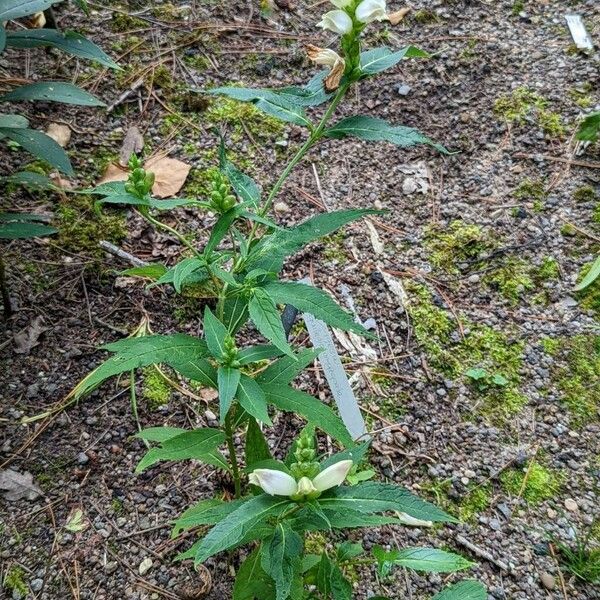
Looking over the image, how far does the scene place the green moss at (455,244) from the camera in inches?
104

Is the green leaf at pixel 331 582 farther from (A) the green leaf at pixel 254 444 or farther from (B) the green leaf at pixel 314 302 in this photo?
(B) the green leaf at pixel 314 302

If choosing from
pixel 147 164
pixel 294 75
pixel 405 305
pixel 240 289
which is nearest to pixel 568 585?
pixel 405 305

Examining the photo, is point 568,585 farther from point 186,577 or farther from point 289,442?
point 186,577

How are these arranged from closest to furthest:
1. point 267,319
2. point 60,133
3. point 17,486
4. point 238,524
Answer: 1. point 238,524
2. point 267,319
3. point 17,486
4. point 60,133

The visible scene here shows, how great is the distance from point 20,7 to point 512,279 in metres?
2.03

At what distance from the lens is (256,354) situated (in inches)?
58.1

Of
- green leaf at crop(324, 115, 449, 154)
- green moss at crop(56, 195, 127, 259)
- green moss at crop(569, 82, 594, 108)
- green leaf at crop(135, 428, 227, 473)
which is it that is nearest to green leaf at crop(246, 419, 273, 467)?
green leaf at crop(135, 428, 227, 473)

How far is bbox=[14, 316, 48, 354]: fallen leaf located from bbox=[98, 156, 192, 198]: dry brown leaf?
2.26 ft

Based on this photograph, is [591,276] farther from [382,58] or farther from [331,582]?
[331,582]

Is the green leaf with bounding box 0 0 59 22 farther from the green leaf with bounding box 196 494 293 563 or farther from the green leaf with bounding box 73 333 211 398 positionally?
the green leaf with bounding box 196 494 293 563

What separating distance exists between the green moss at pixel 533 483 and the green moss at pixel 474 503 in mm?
70

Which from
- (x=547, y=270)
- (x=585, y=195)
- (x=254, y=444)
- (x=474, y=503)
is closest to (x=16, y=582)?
(x=254, y=444)

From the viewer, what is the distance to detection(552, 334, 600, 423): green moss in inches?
89.4

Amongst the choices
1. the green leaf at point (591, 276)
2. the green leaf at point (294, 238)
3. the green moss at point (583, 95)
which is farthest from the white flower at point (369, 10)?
the green moss at point (583, 95)
